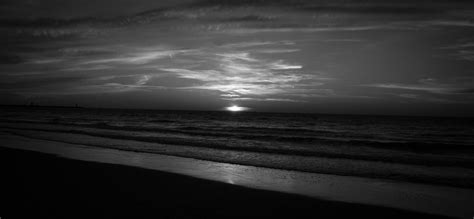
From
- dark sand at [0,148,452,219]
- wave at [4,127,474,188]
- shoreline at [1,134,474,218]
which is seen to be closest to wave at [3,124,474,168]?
wave at [4,127,474,188]

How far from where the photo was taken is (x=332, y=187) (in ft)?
35.0

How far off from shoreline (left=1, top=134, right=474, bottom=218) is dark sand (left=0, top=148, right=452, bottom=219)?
54cm

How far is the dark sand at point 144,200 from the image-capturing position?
23.3ft

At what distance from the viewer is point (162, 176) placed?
11.5 metres

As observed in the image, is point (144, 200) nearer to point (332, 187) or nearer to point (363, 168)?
point (332, 187)

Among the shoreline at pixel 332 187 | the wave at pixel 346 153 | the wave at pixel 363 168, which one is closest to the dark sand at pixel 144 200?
the shoreline at pixel 332 187

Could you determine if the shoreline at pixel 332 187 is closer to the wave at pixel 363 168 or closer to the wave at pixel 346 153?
the wave at pixel 363 168

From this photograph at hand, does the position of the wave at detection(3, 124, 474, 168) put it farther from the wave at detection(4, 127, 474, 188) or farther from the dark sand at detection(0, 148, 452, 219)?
the dark sand at detection(0, 148, 452, 219)

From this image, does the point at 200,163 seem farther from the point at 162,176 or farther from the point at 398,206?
the point at 398,206

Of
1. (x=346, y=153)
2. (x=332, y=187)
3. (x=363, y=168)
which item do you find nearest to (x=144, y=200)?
(x=332, y=187)

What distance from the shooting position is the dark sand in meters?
7.09

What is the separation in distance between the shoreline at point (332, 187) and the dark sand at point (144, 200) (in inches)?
21.3

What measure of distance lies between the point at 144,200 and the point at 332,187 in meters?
5.64

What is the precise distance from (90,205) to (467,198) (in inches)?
379
